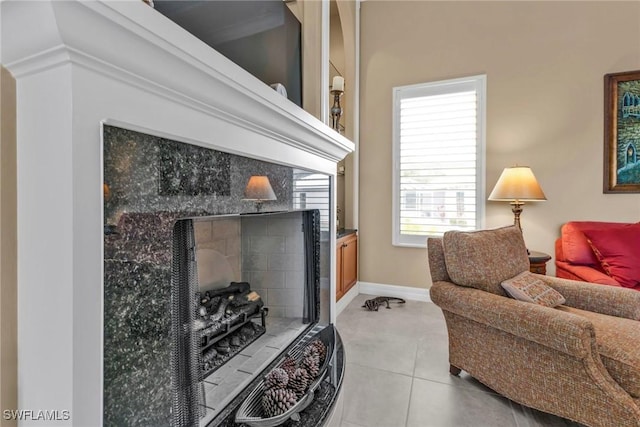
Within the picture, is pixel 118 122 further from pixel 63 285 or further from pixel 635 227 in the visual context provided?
pixel 635 227

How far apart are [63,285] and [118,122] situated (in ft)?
1.10

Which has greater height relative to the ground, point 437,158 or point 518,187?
point 437,158

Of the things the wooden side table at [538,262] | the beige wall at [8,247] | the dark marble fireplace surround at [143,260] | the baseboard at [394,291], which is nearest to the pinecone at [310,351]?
the dark marble fireplace surround at [143,260]

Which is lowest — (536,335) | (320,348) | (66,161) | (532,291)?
(320,348)

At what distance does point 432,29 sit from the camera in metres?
3.38

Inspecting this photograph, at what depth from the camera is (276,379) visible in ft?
3.89

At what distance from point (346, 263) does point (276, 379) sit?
221 cm

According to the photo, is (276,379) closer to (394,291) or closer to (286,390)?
(286,390)

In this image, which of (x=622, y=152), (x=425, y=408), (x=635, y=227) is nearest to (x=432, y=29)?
(x=622, y=152)

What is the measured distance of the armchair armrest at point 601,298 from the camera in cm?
175

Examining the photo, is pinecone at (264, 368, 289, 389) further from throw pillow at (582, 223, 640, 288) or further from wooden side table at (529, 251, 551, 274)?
throw pillow at (582, 223, 640, 288)

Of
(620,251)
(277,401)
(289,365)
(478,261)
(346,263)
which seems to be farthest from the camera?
(346,263)

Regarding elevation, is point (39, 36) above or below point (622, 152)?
below

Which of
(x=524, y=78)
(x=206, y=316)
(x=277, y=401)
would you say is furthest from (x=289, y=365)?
(x=524, y=78)
